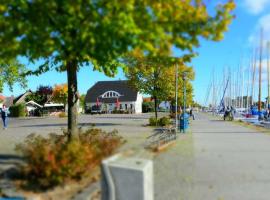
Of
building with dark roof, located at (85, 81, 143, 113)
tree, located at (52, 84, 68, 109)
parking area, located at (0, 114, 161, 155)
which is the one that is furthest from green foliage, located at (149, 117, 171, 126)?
building with dark roof, located at (85, 81, 143, 113)

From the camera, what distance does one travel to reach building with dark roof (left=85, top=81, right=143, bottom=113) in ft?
364

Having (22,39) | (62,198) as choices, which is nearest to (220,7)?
(22,39)

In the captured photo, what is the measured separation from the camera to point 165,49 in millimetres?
8281

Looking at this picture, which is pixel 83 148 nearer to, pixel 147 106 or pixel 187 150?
pixel 187 150

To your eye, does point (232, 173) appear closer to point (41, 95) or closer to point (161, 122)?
point (161, 122)

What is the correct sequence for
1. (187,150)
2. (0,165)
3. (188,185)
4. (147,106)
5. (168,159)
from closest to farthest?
(188,185) → (0,165) → (168,159) → (187,150) → (147,106)

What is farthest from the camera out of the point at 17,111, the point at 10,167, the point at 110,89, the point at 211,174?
the point at 110,89

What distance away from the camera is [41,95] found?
91.7 m

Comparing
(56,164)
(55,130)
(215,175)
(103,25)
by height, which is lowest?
(215,175)

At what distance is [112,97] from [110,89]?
8.27 feet

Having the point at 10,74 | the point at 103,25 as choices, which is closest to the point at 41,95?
the point at 10,74

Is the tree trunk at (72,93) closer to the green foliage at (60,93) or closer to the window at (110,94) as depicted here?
the green foliage at (60,93)

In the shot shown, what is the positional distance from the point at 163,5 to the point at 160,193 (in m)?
3.28

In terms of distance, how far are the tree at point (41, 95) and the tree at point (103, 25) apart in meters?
82.2
